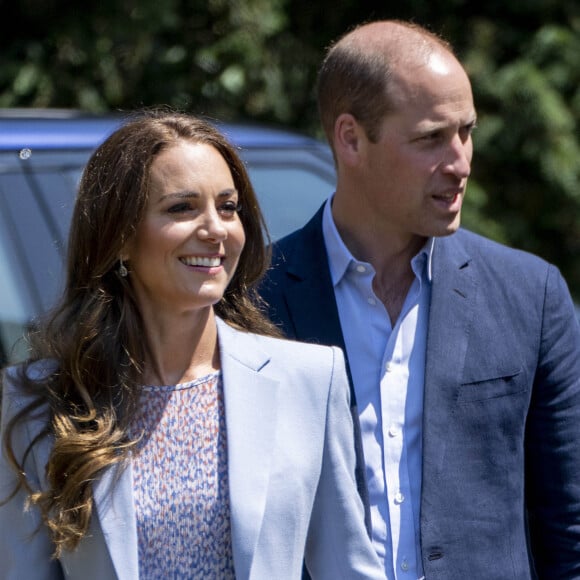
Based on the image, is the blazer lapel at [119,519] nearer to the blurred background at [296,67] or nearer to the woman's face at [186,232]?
the woman's face at [186,232]

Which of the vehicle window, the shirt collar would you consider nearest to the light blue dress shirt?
the shirt collar

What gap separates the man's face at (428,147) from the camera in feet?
8.75

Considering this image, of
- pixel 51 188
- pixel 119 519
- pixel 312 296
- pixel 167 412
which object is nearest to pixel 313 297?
pixel 312 296

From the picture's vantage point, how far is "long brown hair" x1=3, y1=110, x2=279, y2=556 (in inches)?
89.0

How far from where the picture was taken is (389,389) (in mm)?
2633

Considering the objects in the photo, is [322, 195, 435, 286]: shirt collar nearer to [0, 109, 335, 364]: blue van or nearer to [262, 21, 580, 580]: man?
[262, 21, 580, 580]: man

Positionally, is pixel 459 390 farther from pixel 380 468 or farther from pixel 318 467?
pixel 318 467

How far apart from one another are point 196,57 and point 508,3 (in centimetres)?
173

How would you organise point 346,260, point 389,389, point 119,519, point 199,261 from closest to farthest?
point 119,519 → point 199,261 → point 389,389 → point 346,260

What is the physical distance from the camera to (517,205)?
21.9ft

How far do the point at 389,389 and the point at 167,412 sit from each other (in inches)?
20.8

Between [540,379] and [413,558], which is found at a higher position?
[540,379]

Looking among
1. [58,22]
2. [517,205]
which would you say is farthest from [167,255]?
[517,205]

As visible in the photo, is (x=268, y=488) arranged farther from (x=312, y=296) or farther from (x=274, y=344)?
(x=312, y=296)
